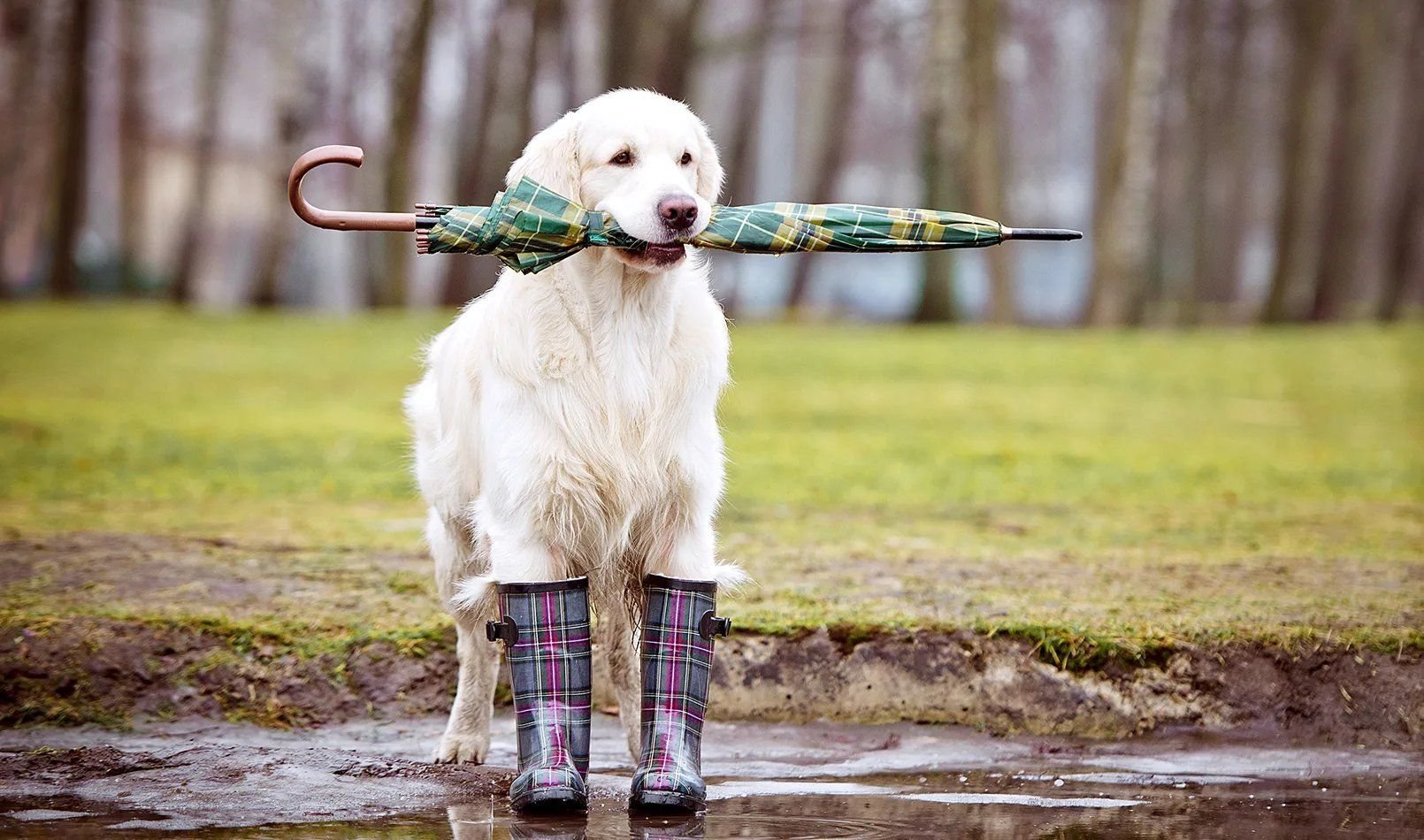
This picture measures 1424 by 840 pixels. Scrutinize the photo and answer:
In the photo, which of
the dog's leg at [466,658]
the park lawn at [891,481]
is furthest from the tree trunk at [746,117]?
the dog's leg at [466,658]

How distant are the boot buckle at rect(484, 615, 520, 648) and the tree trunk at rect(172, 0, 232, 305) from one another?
26.1m

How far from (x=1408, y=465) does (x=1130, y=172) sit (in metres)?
12.6

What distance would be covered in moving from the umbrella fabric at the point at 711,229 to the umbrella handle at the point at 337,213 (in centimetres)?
8

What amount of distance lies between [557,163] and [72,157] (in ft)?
87.0

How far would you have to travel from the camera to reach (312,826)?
438cm

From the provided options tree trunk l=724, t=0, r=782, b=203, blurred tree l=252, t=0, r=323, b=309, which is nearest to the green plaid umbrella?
blurred tree l=252, t=0, r=323, b=309

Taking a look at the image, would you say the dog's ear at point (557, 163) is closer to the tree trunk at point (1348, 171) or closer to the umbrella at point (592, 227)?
the umbrella at point (592, 227)

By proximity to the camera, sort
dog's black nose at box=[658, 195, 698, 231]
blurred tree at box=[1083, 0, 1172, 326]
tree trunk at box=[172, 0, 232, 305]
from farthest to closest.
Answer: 1. tree trunk at box=[172, 0, 232, 305]
2. blurred tree at box=[1083, 0, 1172, 326]
3. dog's black nose at box=[658, 195, 698, 231]

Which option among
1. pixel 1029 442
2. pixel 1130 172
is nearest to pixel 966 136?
pixel 1130 172

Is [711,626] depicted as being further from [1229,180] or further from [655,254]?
[1229,180]

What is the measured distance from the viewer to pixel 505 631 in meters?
4.81

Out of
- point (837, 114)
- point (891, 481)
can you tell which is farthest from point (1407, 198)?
point (891, 481)

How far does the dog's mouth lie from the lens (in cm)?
470

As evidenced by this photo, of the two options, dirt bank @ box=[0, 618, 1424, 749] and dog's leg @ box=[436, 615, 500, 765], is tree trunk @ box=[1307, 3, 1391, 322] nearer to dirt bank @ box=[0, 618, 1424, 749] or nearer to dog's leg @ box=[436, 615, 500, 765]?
dirt bank @ box=[0, 618, 1424, 749]
